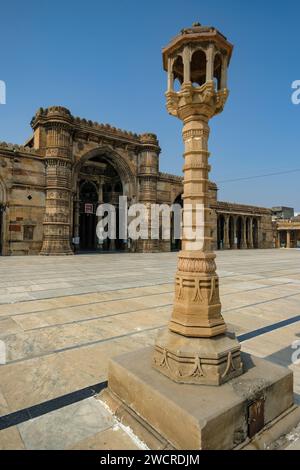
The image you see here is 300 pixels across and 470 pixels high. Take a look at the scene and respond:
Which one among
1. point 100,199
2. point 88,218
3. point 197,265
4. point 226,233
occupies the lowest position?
point 197,265

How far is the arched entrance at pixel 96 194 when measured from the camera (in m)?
24.2

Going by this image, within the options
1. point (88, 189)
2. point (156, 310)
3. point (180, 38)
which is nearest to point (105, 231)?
point (88, 189)

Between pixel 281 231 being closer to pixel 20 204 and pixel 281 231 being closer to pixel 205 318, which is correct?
pixel 20 204

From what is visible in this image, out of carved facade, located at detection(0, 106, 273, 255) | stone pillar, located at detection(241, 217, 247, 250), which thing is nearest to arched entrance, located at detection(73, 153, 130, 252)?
carved facade, located at detection(0, 106, 273, 255)

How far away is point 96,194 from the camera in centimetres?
2603

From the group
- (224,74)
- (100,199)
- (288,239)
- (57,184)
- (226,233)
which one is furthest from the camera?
(288,239)

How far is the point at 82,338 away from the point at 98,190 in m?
22.2

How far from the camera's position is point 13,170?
1794cm

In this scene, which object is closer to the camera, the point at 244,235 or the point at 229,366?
the point at 229,366

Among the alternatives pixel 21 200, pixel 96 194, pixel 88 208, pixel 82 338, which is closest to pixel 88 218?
pixel 96 194

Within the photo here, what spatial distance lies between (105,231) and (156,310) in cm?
2039

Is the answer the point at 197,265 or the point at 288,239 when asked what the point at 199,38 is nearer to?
the point at 197,265

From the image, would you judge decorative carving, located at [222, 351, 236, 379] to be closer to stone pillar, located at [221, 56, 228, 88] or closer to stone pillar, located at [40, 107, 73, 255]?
stone pillar, located at [221, 56, 228, 88]

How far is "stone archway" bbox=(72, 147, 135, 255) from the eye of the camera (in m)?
22.6
